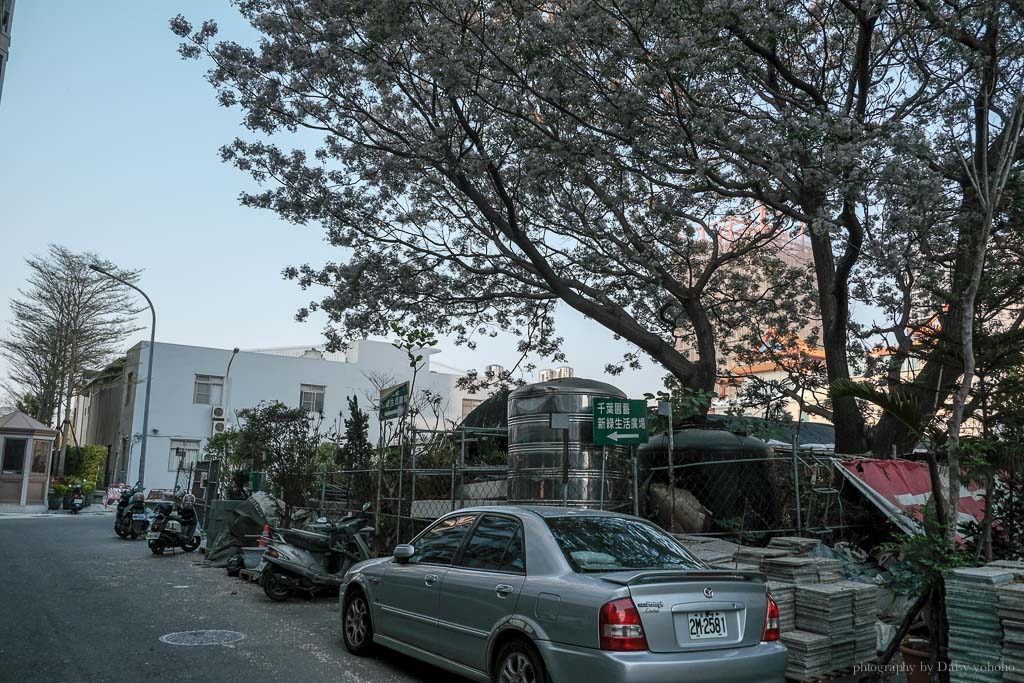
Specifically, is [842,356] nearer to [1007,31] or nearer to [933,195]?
[933,195]

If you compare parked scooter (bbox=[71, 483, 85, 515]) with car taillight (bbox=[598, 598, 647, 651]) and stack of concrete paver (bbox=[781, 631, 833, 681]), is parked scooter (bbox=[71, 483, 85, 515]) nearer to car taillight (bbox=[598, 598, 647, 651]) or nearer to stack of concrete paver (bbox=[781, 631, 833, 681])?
stack of concrete paver (bbox=[781, 631, 833, 681])

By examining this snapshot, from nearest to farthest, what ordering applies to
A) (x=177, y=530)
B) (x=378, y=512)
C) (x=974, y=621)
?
(x=974, y=621) → (x=378, y=512) → (x=177, y=530)

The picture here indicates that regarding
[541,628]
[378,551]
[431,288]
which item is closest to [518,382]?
[431,288]

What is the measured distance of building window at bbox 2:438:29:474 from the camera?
3131 cm

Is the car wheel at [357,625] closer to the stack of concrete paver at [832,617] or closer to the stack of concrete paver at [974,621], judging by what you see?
the stack of concrete paver at [832,617]

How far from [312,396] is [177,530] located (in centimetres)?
2897

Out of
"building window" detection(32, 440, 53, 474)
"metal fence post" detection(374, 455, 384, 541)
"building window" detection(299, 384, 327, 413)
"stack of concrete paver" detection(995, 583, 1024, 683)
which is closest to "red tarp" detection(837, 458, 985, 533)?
"stack of concrete paver" detection(995, 583, 1024, 683)

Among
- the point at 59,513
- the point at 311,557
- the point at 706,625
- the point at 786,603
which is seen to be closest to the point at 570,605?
the point at 706,625

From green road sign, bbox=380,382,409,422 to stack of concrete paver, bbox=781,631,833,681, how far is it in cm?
661

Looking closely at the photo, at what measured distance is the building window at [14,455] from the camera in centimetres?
3131

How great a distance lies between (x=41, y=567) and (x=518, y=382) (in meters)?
10.3

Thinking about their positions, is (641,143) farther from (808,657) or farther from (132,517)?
(132,517)

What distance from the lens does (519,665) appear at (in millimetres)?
5059

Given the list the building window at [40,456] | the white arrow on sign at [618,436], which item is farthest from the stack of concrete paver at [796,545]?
the building window at [40,456]
